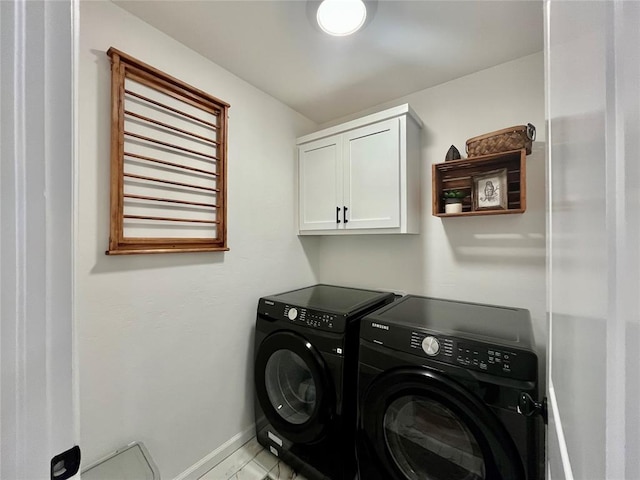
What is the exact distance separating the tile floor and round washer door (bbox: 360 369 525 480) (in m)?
0.71

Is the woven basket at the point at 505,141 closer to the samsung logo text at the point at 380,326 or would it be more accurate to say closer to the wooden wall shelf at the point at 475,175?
the wooden wall shelf at the point at 475,175

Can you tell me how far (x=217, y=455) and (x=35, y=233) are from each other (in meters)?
1.78

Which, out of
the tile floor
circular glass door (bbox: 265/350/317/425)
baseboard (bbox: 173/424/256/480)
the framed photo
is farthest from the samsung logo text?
baseboard (bbox: 173/424/256/480)

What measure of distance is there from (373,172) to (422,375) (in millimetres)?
1202

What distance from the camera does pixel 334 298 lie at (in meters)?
1.78

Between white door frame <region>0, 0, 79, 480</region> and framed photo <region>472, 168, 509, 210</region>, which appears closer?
white door frame <region>0, 0, 79, 480</region>

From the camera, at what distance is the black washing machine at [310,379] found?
1.36 metres

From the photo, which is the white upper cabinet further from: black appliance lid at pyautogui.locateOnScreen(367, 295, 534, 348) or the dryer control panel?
the dryer control panel

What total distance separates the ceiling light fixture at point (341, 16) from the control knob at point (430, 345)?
56.5 inches

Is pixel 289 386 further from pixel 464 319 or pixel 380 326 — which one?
pixel 464 319

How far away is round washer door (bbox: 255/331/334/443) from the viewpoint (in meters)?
1.38

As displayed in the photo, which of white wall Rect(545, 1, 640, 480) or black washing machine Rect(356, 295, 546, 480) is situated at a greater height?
white wall Rect(545, 1, 640, 480)

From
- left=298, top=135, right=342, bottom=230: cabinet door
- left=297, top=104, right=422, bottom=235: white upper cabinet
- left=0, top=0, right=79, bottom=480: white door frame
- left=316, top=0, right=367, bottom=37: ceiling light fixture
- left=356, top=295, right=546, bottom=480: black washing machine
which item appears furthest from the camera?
left=298, top=135, right=342, bottom=230: cabinet door

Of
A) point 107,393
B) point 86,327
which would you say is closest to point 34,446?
point 86,327
